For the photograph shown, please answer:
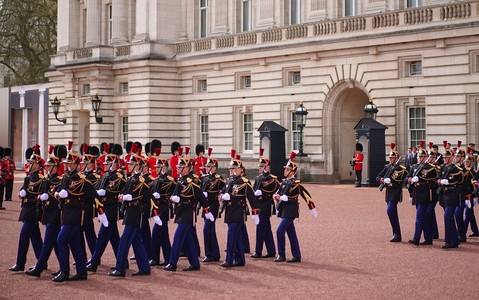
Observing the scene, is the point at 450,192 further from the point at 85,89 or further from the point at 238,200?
the point at 85,89

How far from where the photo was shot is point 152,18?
143ft

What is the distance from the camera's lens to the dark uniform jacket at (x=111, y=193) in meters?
15.4

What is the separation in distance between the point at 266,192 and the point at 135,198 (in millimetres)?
2893

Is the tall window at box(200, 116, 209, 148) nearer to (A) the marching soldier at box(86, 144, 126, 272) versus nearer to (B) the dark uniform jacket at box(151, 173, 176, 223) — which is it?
(B) the dark uniform jacket at box(151, 173, 176, 223)

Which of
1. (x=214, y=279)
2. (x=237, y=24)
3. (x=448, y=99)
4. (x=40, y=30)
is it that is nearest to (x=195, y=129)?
(x=237, y=24)

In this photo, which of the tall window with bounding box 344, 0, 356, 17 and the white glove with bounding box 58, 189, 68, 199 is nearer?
the white glove with bounding box 58, 189, 68, 199

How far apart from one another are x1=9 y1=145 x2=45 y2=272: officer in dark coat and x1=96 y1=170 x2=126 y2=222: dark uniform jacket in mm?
1010

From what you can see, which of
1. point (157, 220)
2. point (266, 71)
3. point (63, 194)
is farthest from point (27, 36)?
point (63, 194)

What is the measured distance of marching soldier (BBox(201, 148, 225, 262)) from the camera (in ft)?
53.6

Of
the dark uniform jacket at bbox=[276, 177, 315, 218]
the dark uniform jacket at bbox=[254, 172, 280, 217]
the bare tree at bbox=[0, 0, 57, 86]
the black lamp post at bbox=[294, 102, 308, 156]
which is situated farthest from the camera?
the bare tree at bbox=[0, 0, 57, 86]

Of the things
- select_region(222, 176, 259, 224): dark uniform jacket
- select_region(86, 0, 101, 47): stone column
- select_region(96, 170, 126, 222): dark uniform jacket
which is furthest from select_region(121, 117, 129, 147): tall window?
select_region(96, 170, 126, 222): dark uniform jacket

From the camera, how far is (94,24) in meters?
48.6

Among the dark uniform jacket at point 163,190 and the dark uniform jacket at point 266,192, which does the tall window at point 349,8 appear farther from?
the dark uniform jacket at point 163,190

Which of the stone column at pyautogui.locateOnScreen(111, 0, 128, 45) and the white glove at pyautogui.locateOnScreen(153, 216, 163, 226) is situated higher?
the stone column at pyautogui.locateOnScreen(111, 0, 128, 45)
